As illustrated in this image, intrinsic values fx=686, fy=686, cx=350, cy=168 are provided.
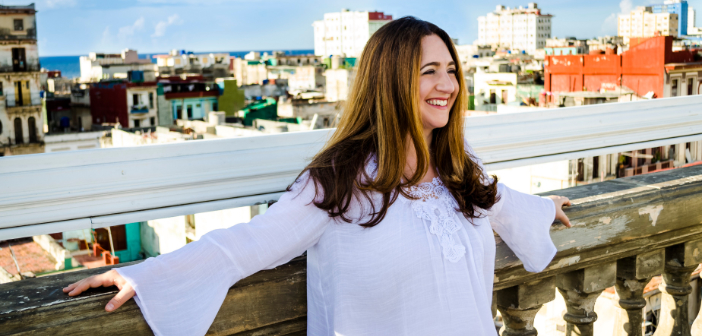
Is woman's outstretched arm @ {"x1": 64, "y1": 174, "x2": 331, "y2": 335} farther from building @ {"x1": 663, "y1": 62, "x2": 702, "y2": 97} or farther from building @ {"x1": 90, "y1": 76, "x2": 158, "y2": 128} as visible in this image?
building @ {"x1": 90, "y1": 76, "x2": 158, "y2": 128}

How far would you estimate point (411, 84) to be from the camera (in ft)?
4.29

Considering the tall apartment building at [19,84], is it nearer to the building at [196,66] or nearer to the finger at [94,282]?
the building at [196,66]

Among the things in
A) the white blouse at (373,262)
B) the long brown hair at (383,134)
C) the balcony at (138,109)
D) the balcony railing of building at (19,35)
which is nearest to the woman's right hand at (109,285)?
the white blouse at (373,262)

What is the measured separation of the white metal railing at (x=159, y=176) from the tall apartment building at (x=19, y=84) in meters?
21.8

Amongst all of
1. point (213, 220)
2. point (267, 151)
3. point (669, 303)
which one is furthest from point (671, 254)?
point (213, 220)

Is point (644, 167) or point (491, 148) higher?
point (491, 148)

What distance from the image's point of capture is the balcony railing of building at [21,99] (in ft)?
71.6

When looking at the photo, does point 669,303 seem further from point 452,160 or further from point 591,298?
point 452,160

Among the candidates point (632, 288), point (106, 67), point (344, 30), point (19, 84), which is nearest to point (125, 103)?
point (19, 84)

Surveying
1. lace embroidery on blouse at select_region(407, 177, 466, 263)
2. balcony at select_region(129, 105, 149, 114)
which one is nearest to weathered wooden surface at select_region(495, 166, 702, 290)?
lace embroidery on blouse at select_region(407, 177, 466, 263)

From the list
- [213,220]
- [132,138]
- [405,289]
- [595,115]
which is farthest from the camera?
[132,138]

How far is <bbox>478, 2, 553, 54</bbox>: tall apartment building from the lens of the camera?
91.9 meters

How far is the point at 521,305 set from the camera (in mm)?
1512

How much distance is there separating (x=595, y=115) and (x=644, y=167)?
1306 cm
